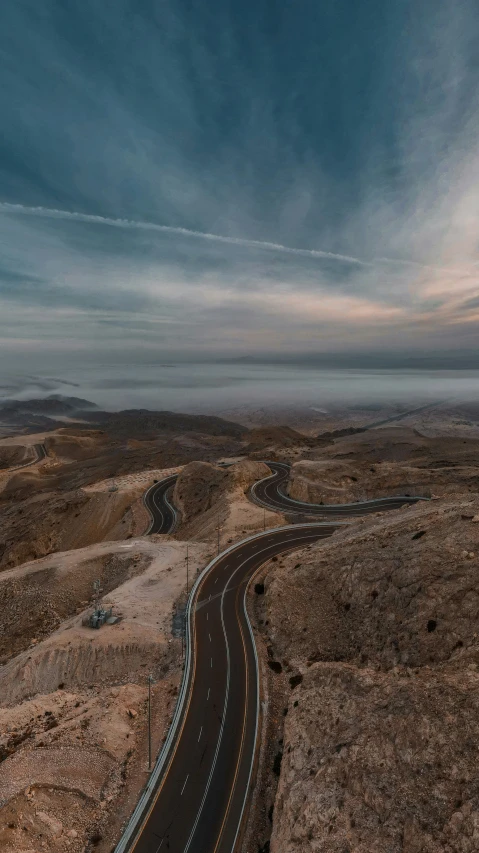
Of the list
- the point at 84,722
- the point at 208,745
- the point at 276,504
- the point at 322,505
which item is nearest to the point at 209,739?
the point at 208,745

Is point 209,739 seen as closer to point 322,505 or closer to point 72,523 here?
point 322,505

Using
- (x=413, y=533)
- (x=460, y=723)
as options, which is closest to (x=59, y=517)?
(x=413, y=533)

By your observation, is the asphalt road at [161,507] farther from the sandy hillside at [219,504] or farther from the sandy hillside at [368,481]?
the sandy hillside at [368,481]

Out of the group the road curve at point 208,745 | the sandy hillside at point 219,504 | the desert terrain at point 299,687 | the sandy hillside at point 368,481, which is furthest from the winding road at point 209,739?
the sandy hillside at point 368,481

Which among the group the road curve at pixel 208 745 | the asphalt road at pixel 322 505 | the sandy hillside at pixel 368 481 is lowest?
the road curve at pixel 208 745

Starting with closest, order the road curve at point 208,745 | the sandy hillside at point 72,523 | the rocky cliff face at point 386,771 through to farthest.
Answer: the rocky cliff face at point 386,771 → the road curve at point 208,745 → the sandy hillside at point 72,523

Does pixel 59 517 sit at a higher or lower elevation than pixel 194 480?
lower

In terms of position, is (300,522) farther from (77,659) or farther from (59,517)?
(59,517)
